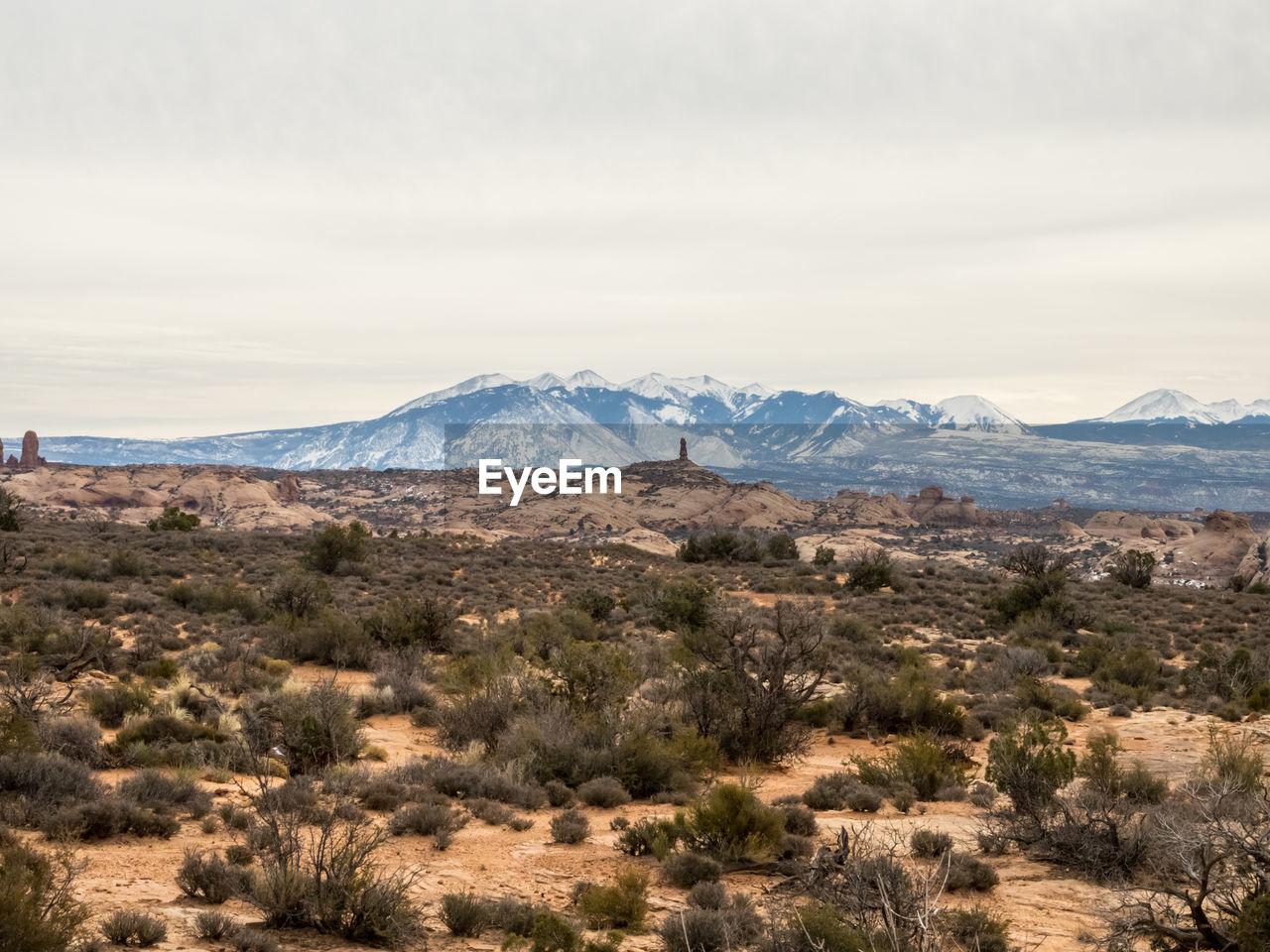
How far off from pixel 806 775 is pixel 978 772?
2579mm

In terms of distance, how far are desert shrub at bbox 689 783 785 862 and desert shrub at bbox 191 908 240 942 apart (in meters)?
4.45

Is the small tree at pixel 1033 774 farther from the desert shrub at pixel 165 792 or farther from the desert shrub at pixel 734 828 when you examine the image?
the desert shrub at pixel 165 792

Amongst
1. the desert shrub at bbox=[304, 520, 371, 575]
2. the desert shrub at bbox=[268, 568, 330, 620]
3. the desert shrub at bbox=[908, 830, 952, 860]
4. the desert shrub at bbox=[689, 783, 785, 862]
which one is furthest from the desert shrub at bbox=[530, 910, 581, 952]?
the desert shrub at bbox=[304, 520, 371, 575]

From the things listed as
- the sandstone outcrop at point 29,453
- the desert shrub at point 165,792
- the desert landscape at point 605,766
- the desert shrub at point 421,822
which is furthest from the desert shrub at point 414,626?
the sandstone outcrop at point 29,453

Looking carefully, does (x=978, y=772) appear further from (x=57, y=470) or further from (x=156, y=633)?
(x=57, y=470)

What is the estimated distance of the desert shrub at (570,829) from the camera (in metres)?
9.68

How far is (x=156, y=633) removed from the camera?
1952 cm

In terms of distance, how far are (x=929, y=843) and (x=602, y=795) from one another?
13.5 feet

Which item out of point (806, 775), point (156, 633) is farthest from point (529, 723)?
point (156, 633)

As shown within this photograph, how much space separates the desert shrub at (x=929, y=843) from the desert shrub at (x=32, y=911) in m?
7.35

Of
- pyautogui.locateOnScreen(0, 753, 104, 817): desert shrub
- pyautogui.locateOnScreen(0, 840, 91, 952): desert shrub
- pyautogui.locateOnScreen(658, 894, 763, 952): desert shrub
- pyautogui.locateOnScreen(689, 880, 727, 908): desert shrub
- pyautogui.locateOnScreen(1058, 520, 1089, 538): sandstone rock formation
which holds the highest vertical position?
pyautogui.locateOnScreen(0, 840, 91, 952): desert shrub

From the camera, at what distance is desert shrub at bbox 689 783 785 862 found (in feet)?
29.2

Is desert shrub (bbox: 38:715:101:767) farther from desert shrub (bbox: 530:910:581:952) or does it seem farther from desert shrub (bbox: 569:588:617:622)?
desert shrub (bbox: 569:588:617:622)

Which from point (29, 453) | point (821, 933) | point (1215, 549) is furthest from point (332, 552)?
point (29, 453)
